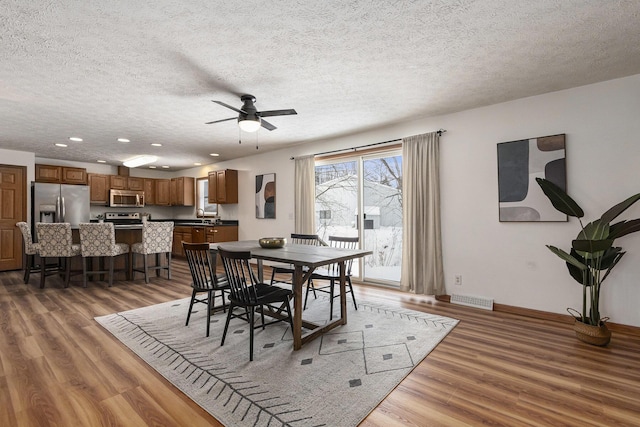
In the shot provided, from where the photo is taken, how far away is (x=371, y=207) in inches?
195

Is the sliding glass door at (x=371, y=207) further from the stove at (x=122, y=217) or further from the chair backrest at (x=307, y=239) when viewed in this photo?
A: the stove at (x=122, y=217)

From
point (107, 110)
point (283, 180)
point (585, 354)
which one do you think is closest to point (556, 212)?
point (585, 354)

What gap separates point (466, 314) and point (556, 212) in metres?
1.50

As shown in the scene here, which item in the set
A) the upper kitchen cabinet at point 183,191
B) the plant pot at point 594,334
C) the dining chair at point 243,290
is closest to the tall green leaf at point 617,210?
the plant pot at point 594,334

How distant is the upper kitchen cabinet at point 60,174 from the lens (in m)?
6.61

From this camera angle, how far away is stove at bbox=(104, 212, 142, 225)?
26.0 feet

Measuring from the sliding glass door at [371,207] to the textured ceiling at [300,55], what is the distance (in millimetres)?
930

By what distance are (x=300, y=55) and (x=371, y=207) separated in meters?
2.90

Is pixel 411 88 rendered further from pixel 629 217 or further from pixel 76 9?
pixel 76 9

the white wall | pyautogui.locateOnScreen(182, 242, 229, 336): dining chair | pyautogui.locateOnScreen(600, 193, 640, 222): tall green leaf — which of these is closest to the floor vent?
the white wall

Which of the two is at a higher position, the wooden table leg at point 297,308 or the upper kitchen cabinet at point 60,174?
the upper kitchen cabinet at point 60,174

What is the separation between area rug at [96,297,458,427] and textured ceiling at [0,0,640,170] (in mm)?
2517

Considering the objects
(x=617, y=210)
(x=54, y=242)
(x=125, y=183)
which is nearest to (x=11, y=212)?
(x=125, y=183)

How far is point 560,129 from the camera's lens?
3.30 metres
